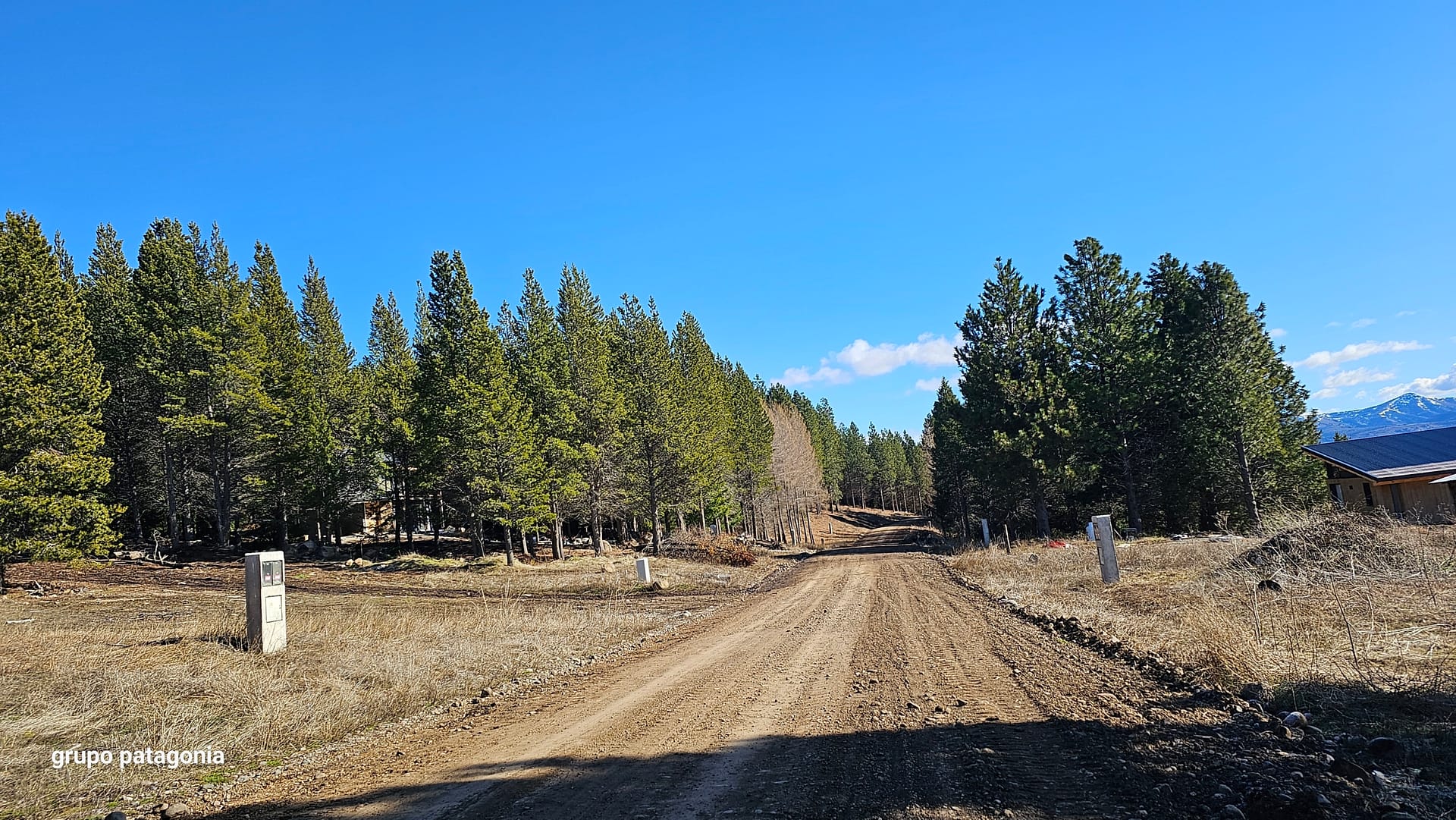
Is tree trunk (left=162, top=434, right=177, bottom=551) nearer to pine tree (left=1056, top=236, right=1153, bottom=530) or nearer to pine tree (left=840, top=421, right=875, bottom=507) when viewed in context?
pine tree (left=1056, top=236, right=1153, bottom=530)

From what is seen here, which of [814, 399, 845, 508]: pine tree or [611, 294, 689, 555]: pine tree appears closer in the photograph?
[611, 294, 689, 555]: pine tree

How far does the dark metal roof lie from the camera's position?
32.4 meters

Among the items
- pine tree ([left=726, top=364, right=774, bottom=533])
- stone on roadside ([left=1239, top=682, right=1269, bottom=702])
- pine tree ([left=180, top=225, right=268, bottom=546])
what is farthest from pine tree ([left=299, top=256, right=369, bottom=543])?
stone on roadside ([left=1239, top=682, right=1269, bottom=702])

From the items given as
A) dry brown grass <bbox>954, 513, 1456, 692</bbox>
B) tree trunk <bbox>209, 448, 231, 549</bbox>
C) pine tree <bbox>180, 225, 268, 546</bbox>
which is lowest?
dry brown grass <bbox>954, 513, 1456, 692</bbox>

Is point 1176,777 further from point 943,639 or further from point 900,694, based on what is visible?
point 943,639

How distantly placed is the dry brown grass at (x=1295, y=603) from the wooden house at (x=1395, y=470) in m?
15.9

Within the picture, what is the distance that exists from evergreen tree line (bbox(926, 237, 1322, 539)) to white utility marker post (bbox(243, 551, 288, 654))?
1247 inches

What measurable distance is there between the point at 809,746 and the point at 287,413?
3779 centimetres

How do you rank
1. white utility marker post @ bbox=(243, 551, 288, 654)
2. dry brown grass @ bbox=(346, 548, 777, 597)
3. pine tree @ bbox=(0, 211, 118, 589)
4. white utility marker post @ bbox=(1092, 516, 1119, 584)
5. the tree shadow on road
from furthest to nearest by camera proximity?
dry brown grass @ bbox=(346, 548, 777, 597)
pine tree @ bbox=(0, 211, 118, 589)
white utility marker post @ bbox=(1092, 516, 1119, 584)
white utility marker post @ bbox=(243, 551, 288, 654)
the tree shadow on road

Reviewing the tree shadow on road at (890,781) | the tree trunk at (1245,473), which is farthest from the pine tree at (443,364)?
the tree trunk at (1245,473)

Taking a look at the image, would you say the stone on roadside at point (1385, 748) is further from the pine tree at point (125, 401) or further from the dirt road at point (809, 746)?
the pine tree at point (125, 401)

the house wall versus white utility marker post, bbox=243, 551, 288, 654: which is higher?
white utility marker post, bbox=243, 551, 288, 654

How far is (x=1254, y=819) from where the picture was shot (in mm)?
4289

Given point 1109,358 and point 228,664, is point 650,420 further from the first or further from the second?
point 228,664
